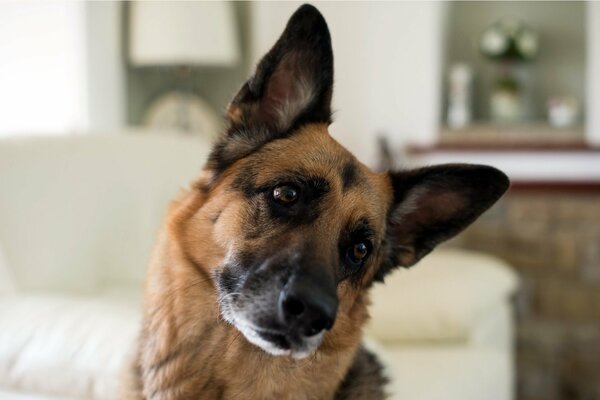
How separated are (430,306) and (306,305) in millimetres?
1201

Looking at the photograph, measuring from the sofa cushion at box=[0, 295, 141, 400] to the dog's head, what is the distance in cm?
39

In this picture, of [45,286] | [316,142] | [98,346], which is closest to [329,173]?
[316,142]

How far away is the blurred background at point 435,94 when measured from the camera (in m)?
3.13

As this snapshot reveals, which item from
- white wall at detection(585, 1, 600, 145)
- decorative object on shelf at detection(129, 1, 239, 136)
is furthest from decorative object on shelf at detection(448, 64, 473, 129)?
decorative object on shelf at detection(129, 1, 239, 136)

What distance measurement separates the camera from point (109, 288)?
6.95 ft

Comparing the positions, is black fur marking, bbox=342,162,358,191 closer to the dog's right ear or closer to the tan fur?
the tan fur

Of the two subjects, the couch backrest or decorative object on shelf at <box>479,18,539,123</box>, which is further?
decorative object on shelf at <box>479,18,539,123</box>

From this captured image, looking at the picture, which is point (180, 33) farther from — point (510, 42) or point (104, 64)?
point (510, 42)

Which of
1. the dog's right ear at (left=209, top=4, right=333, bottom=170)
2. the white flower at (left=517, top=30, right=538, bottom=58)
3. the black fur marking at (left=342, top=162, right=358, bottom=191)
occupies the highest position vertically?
the white flower at (left=517, top=30, right=538, bottom=58)

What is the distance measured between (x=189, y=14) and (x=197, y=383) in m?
2.55

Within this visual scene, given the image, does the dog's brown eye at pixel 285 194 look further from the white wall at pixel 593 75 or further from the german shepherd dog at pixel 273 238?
the white wall at pixel 593 75

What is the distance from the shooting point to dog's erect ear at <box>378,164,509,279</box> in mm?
1279

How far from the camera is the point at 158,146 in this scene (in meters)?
2.42

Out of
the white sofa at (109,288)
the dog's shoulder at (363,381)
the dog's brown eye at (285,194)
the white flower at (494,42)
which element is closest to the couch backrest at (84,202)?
the white sofa at (109,288)
